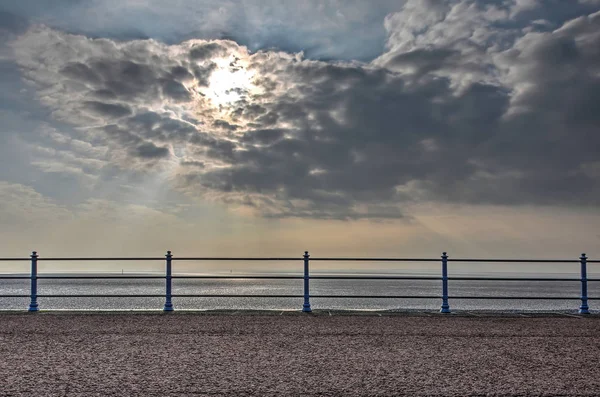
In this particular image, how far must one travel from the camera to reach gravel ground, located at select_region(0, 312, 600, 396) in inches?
246

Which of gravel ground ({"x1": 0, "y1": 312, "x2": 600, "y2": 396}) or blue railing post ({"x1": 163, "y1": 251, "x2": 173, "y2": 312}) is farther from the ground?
blue railing post ({"x1": 163, "y1": 251, "x2": 173, "y2": 312})

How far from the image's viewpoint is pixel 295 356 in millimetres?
7844

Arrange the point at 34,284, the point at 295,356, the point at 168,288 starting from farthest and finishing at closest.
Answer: the point at 34,284 → the point at 168,288 → the point at 295,356

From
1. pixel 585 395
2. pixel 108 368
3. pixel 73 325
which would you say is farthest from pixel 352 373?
pixel 73 325

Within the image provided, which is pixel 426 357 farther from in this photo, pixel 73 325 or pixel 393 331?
pixel 73 325

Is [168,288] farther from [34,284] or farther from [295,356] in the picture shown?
[295,356]

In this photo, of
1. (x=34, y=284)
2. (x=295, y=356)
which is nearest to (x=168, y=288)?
(x=34, y=284)

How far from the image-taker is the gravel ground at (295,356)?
20.5 feet

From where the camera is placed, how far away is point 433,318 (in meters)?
12.5

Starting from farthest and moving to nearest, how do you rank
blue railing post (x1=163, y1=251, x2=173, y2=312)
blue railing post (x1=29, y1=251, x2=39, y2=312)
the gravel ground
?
blue railing post (x1=29, y1=251, x2=39, y2=312) → blue railing post (x1=163, y1=251, x2=173, y2=312) → the gravel ground

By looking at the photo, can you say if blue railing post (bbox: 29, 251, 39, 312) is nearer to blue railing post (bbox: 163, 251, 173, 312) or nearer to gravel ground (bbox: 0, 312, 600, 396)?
gravel ground (bbox: 0, 312, 600, 396)

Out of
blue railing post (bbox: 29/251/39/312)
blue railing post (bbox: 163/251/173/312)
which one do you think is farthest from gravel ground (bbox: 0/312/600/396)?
blue railing post (bbox: 29/251/39/312)

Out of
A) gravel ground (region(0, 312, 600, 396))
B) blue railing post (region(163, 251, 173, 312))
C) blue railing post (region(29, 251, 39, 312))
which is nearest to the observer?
gravel ground (region(0, 312, 600, 396))

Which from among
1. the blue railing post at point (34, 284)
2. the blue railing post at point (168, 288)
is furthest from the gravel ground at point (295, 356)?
the blue railing post at point (34, 284)
